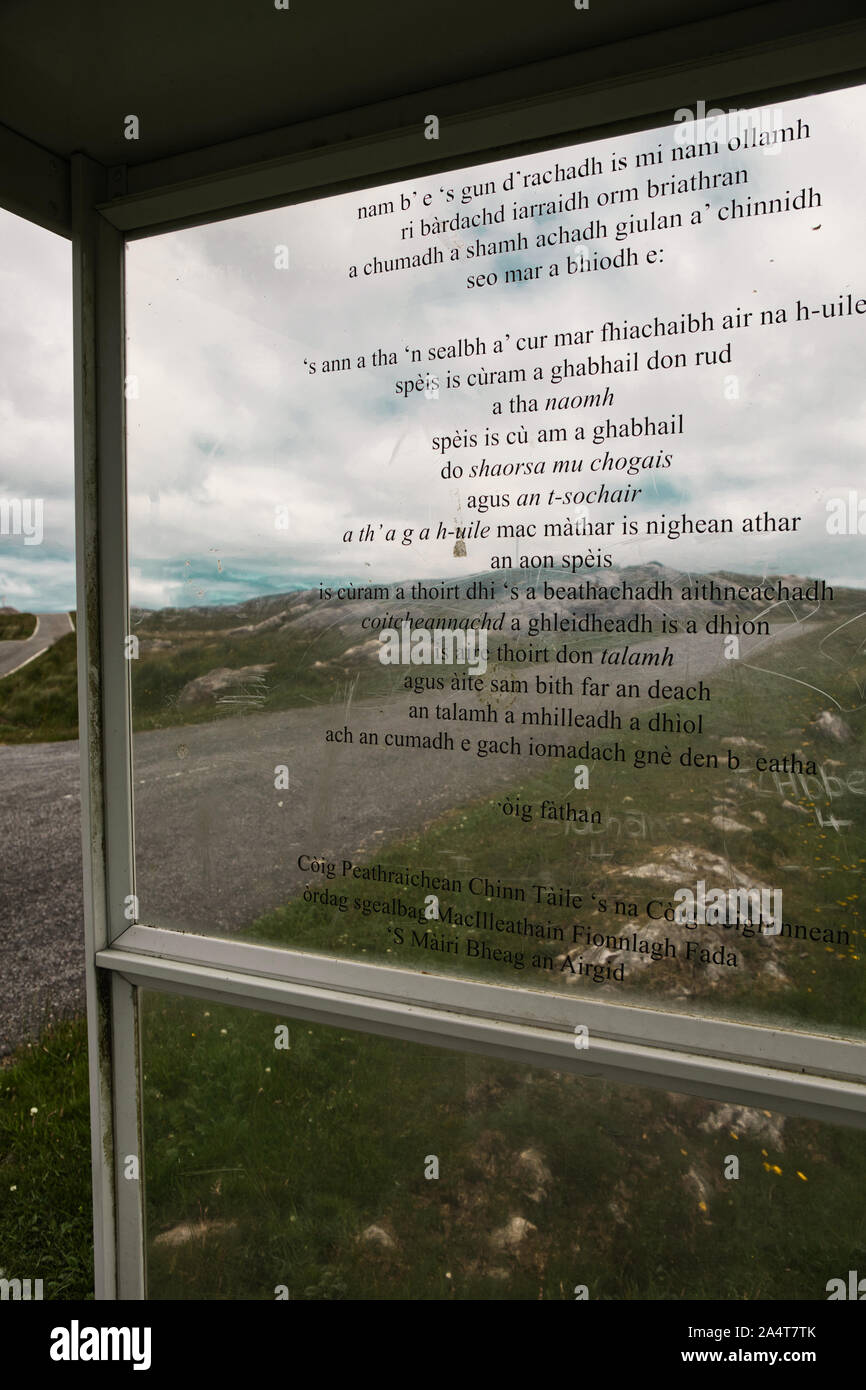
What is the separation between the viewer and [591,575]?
1.32m

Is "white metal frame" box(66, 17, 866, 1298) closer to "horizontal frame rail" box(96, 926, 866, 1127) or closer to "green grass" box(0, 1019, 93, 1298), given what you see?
"horizontal frame rail" box(96, 926, 866, 1127)

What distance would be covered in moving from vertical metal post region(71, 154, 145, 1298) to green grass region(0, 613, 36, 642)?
114 centimetres

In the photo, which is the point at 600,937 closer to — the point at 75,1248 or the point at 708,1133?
the point at 708,1133

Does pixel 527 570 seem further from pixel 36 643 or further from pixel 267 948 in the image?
pixel 36 643

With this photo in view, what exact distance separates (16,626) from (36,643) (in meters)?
0.09

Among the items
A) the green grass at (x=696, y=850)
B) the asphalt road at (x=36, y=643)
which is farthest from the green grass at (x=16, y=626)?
the green grass at (x=696, y=850)

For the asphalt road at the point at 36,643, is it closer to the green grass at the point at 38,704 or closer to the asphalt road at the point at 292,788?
the green grass at the point at 38,704

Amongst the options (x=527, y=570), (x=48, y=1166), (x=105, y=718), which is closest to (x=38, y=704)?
(x=105, y=718)

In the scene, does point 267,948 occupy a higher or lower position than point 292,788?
lower

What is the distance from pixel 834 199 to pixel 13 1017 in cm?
373

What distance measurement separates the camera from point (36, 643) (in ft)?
8.82

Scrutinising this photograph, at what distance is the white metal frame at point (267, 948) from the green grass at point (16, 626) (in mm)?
1143

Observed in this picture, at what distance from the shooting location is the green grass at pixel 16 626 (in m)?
2.63
